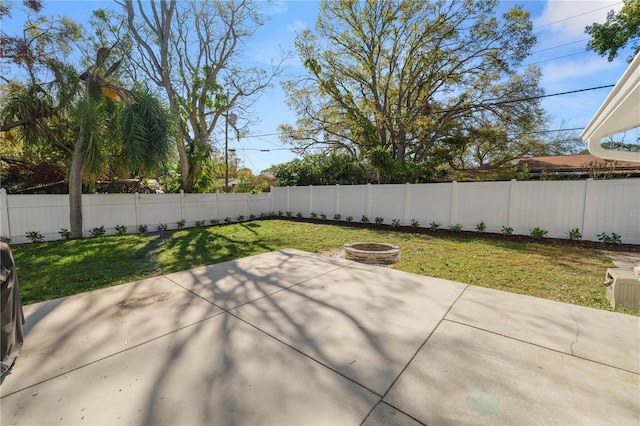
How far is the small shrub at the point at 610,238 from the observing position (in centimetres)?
638

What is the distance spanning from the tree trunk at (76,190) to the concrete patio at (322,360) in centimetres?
565

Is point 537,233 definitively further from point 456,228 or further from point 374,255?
Answer: point 374,255

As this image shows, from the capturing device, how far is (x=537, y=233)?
731cm

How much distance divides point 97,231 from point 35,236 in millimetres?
1318

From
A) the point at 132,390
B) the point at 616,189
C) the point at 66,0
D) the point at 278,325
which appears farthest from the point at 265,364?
the point at 66,0

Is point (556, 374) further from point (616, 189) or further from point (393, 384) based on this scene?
point (616, 189)

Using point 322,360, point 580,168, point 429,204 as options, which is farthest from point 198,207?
point 580,168

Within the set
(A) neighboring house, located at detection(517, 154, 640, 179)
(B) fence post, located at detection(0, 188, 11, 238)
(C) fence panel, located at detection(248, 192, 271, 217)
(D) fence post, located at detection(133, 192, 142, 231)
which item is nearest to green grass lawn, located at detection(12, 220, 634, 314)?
(B) fence post, located at detection(0, 188, 11, 238)

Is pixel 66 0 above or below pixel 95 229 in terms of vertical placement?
above

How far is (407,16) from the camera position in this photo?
44.9 ft

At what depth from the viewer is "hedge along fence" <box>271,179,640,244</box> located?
21.0 ft

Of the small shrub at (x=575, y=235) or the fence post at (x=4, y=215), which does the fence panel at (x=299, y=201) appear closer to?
the small shrub at (x=575, y=235)

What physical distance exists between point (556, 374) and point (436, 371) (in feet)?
2.88

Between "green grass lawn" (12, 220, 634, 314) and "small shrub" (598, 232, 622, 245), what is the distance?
0.74 metres
